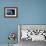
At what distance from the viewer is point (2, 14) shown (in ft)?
15.2

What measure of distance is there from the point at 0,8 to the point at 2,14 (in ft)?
0.70

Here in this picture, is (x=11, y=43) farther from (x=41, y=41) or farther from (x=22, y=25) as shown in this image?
(x=41, y=41)

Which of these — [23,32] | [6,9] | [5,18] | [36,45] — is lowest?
[36,45]

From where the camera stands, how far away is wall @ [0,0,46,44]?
4.62 metres

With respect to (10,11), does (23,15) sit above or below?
below

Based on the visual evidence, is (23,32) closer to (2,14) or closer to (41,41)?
(41,41)

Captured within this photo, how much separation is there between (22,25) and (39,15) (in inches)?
26.4

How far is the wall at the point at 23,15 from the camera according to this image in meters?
4.62

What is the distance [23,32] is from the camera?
177 inches

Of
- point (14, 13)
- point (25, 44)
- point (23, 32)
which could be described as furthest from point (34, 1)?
point (25, 44)

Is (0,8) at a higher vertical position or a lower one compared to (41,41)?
higher

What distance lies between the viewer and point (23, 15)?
4637 millimetres

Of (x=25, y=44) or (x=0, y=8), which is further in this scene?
(x=0, y=8)

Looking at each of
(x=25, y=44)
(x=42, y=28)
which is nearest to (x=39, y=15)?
(x=42, y=28)
